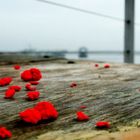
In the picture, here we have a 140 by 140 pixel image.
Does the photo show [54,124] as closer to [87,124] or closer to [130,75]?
[87,124]

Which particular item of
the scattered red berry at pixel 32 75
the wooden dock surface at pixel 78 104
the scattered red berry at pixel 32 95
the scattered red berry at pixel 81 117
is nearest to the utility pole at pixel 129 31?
the wooden dock surface at pixel 78 104

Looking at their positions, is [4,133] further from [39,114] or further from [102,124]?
[102,124]

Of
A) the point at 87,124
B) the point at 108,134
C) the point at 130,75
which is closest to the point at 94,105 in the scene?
the point at 87,124

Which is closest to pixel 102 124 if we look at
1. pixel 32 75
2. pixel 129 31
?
pixel 32 75

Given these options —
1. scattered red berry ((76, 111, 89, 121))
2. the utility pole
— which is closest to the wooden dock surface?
scattered red berry ((76, 111, 89, 121))

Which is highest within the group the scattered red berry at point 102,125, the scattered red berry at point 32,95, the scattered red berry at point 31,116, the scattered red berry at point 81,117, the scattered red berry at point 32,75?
the scattered red berry at point 32,75

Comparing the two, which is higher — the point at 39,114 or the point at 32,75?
the point at 32,75

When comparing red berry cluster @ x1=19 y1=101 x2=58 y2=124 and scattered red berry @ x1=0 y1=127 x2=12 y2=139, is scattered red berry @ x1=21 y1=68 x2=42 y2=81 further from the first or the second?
scattered red berry @ x1=0 y1=127 x2=12 y2=139

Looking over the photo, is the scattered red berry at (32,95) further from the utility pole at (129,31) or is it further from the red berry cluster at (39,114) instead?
the utility pole at (129,31)
